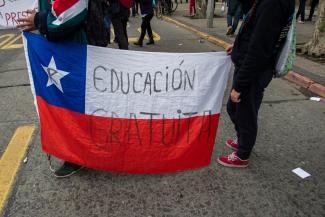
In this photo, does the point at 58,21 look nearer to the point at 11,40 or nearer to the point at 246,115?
the point at 246,115

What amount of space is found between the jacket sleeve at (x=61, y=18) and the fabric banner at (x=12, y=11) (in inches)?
14.9

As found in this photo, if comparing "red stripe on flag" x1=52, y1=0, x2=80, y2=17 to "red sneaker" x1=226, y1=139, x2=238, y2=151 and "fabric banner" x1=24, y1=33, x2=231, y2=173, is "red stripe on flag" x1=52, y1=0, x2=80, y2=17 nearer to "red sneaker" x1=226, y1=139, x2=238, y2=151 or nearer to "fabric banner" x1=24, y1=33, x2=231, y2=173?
"fabric banner" x1=24, y1=33, x2=231, y2=173

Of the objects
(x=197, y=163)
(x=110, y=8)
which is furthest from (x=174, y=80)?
(x=110, y=8)

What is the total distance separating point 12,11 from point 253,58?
1.87 meters

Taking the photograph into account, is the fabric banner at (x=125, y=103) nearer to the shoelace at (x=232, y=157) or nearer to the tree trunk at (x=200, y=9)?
the shoelace at (x=232, y=157)

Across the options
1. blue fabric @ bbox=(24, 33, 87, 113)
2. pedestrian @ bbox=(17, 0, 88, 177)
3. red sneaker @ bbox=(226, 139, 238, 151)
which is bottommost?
red sneaker @ bbox=(226, 139, 238, 151)

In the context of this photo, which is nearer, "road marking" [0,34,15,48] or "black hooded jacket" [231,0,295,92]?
"black hooded jacket" [231,0,295,92]

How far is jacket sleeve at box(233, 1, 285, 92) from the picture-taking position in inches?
89.1

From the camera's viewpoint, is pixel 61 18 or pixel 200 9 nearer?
pixel 61 18

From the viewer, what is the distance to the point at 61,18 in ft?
7.45

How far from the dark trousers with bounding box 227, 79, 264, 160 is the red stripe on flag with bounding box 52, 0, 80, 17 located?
4.70ft

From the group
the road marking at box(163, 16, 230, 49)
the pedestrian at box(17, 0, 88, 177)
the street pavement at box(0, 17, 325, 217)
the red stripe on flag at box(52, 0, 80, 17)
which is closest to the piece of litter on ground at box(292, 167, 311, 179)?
the street pavement at box(0, 17, 325, 217)

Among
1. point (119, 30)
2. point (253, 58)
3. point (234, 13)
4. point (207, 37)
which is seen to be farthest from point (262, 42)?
point (234, 13)

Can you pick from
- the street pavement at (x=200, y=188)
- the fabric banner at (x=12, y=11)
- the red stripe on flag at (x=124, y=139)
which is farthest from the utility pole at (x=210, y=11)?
the fabric banner at (x=12, y=11)
